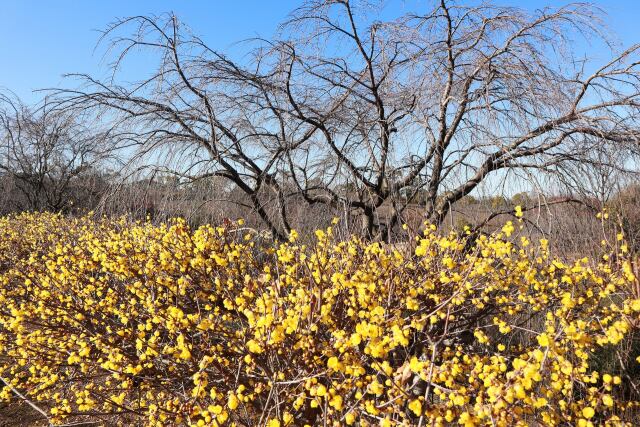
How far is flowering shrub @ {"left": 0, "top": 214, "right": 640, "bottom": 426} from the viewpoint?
168cm

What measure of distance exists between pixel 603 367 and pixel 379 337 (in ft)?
14.2

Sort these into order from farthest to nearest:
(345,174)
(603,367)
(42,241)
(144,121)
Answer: (42,241)
(603,367)
(144,121)
(345,174)

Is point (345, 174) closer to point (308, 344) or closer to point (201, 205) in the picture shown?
point (201, 205)

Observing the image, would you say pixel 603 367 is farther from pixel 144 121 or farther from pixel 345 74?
pixel 144 121

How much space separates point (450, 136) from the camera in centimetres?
381

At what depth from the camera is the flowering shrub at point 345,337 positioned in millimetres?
1677

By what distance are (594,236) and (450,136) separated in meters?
1.56

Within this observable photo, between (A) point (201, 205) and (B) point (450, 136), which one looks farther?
(A) point (201, 205)

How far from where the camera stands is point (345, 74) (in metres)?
4.00

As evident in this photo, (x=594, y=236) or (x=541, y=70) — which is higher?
(x=541, y=70)

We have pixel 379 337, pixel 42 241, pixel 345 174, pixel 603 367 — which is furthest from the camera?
pixel 42 241

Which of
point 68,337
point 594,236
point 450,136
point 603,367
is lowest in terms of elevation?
point 603,367

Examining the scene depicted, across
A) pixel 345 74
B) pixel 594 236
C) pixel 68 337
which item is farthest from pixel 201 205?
pixel 594 236

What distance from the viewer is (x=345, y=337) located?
196 centimetres
